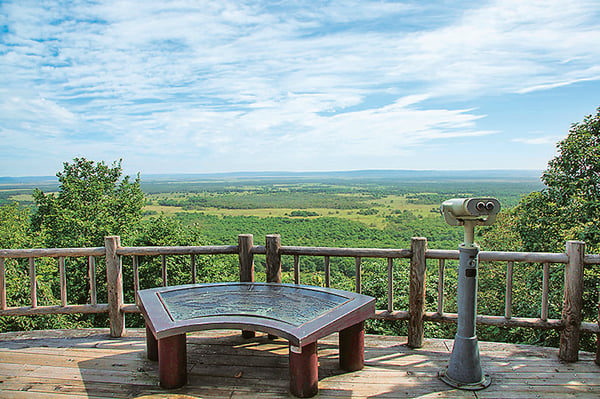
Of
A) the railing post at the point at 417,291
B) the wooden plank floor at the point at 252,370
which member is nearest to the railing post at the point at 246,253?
the wooden plank floor at the point at 252,370

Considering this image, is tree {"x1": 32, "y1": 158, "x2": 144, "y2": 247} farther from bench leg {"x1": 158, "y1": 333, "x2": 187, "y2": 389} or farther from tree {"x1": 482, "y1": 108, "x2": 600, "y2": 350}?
tree {"x1": 482, "y1": 108, "x2": 600, "y2": 350}

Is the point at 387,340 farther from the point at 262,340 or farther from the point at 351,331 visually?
the point at 262,340

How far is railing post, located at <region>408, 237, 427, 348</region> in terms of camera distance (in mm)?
3670

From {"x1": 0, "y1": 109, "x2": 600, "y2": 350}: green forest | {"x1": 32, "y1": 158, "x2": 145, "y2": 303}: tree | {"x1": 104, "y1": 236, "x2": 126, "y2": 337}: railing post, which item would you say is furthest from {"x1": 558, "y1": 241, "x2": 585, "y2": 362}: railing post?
{"x1": 32, "y1": 158, "x2": 145, "y2": 303}: tree

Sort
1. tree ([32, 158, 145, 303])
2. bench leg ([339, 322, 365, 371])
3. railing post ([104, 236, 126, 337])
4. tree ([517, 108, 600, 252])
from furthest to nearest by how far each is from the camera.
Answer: tree ([32, 158, 145, 303]) → tree ([517, 108, 600, 252]) → railing post ([104, 236, 126, 337]) → bench leg ([339, 322, 365, 371])

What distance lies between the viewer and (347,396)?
2.85 metres

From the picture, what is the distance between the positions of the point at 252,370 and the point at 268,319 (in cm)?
68

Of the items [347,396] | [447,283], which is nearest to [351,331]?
[347,396]

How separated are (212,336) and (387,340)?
5.85 ft

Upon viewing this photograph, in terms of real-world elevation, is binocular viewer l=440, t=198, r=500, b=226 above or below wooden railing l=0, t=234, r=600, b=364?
above

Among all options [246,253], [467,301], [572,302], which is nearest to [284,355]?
[246,253]

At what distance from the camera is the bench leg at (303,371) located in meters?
2.80

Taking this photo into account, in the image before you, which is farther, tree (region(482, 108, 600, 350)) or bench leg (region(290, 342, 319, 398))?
tree (region(482, 108, 600, 350))

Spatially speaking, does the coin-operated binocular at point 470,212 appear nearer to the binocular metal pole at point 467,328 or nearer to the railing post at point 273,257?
the binocular metal pole at point 467,328
